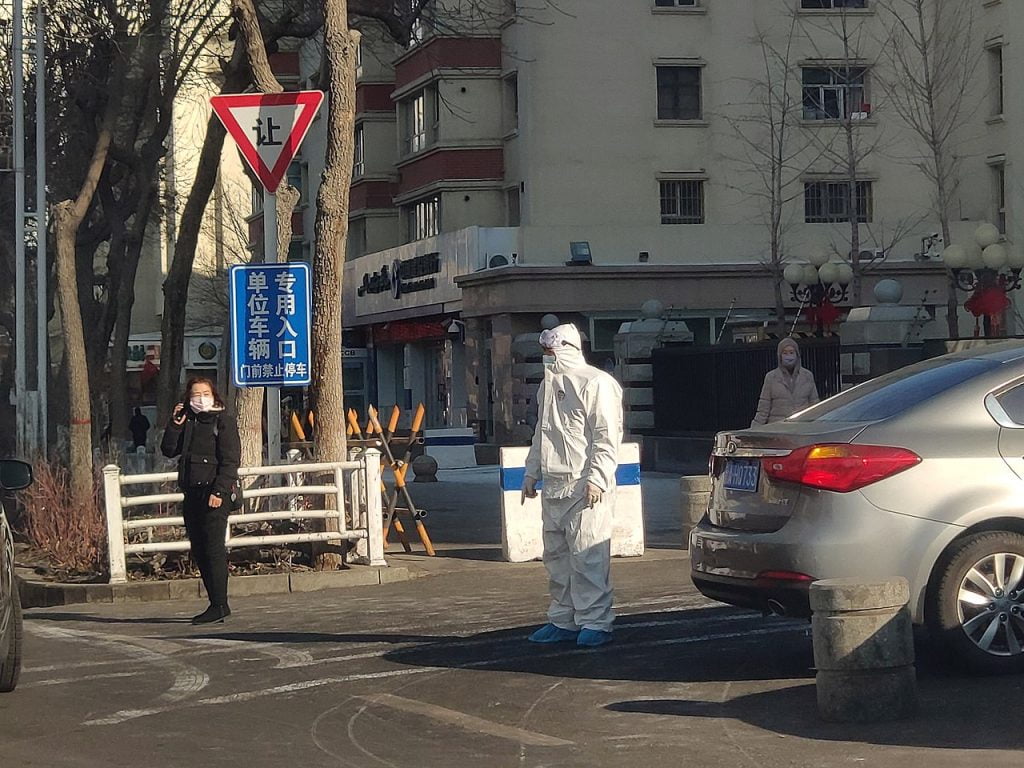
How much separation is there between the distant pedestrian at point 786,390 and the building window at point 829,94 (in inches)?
1025

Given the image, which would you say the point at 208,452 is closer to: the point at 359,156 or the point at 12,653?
the point at 12,653

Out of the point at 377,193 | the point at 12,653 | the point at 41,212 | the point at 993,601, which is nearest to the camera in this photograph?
the point at 993,601

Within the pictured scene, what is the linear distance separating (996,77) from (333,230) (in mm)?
28253

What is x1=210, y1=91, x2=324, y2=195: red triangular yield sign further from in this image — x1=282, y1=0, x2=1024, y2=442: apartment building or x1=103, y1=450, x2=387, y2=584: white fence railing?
x1=282, y1=0, x2=1024, y2=442: apartment building

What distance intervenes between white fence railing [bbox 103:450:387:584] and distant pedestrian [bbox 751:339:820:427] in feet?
13.9

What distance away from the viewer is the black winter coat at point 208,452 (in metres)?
12.4

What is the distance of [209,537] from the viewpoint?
1248 centimetres

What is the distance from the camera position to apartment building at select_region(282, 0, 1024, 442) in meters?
41.4

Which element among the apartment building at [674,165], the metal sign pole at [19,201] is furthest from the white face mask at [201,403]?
the apartment building at [674,165]

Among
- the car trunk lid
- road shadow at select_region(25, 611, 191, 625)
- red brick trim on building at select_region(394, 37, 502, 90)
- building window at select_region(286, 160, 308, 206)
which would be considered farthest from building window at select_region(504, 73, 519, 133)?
the car trunk lid

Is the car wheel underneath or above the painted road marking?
above

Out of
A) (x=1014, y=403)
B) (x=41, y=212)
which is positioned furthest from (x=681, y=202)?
(x=1014, y=403)

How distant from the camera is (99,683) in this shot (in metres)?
9.92

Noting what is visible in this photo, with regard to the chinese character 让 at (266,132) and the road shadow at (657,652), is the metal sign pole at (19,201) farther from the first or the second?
the road shadow at (657,652)
